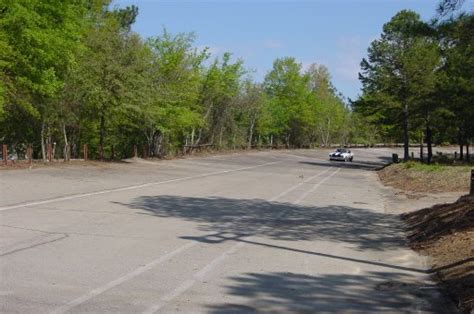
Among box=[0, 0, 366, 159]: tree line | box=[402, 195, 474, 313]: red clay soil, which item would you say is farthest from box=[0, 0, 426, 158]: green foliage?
box=[402, 195, 474, 313]: red clay soil

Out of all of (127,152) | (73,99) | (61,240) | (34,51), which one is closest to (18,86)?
(34,51)

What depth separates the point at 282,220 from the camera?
550 inches

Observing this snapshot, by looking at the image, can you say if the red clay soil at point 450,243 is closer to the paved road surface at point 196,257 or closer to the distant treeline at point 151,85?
the paved road surface at point 196,257

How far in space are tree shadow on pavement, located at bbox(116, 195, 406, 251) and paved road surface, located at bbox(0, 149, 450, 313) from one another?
30 millimetres

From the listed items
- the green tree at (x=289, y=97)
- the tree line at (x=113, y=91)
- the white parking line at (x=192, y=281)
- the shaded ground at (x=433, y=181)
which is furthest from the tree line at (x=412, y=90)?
the green tree at (x=289, y=97)

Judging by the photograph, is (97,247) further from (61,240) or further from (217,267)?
(217,267)

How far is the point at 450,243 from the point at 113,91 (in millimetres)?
24936

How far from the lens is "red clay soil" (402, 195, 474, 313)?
A: 7.26m

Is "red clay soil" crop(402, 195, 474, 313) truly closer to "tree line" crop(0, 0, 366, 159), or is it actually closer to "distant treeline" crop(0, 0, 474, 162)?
"distant treeline" crop(0, 0, 474, 162)

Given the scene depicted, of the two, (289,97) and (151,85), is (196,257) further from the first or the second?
(289,97)

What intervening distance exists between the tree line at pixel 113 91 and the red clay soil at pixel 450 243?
16.7 meters

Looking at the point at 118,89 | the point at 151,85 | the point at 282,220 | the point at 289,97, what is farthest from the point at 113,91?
the point at 289,97

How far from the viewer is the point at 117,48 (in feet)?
109

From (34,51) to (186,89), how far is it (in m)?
24.7
